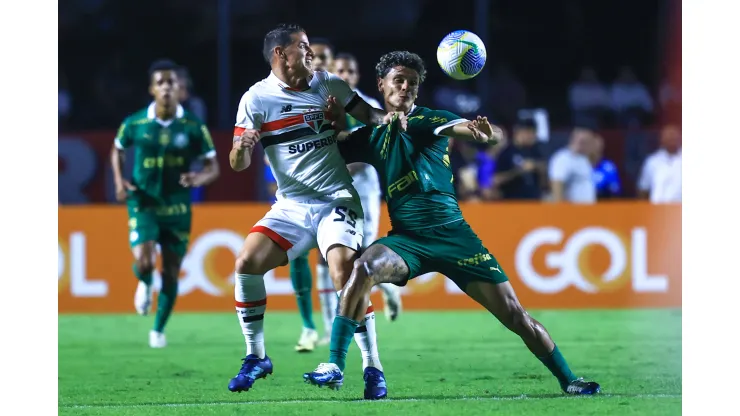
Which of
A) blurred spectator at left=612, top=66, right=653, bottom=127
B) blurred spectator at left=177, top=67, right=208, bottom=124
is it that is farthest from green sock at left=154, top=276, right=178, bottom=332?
blurred spectator at left=612, top=66, right=653, bottom=127

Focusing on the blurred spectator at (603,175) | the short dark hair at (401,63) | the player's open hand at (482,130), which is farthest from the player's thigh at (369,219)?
the blurred spectator at (603,175)

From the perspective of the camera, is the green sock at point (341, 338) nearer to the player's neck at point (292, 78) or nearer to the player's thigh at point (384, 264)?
the player's thigh at point (384, 264)

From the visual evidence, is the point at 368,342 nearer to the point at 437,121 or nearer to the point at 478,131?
the point at 437,121

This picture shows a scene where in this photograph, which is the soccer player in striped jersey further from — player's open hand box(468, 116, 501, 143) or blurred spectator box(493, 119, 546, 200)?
blurred spectator box(493, 119, 546, 200)

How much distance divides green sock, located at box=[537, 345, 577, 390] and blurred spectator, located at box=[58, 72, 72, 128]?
850 centimetres

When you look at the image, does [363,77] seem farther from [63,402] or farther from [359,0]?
[63,402]

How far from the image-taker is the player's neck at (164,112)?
31.9 feet

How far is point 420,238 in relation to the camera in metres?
6.26

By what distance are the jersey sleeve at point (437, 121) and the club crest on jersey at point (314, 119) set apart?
2.07 ft

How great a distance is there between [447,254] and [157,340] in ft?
12.8

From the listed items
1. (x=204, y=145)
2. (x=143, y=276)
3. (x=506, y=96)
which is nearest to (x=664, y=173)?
(x=506, y=96)

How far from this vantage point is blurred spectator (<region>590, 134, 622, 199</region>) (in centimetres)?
1312
